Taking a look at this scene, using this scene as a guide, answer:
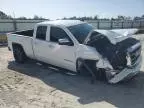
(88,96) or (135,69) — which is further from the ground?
(135,69)

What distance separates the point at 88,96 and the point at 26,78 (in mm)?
2756

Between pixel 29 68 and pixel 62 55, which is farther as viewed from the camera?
pixel 29 68

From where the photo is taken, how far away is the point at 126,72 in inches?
251

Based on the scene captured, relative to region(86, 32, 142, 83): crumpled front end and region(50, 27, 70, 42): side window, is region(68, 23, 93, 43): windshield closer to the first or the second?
region(50, 27, 70, 42): side window

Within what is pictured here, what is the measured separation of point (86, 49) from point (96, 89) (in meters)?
1.21

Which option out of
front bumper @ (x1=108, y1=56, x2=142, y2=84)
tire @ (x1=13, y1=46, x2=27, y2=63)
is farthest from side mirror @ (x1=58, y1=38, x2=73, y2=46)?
tire @ (x1=13, y1=46, x2=27, y2=63)

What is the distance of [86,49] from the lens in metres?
6.89

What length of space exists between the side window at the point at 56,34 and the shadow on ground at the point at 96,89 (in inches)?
49.7

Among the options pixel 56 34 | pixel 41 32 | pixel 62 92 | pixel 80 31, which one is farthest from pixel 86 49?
pixel 41 32

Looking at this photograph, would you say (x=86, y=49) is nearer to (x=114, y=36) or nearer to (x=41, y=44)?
(x=114, y=36)

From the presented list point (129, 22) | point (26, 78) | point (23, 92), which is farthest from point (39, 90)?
point (129, 22)

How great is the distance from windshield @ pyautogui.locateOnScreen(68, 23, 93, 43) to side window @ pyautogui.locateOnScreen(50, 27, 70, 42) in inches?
10.7

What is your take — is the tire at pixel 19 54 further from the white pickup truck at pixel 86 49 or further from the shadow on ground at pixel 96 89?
the shadow on ground at pixel 96 89

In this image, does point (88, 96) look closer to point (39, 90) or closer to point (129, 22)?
point (39, 90)
